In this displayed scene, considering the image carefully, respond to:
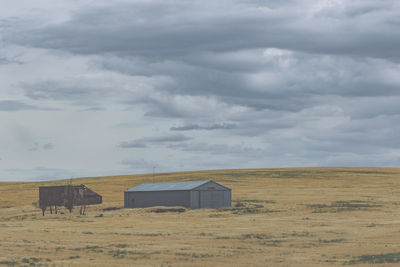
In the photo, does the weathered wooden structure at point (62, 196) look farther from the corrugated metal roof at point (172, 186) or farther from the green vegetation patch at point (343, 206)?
the green vegetation patch at point (343, 206)

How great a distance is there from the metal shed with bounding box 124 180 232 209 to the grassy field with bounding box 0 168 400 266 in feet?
9.85

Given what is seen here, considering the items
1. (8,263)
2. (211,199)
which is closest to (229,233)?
(8,263)

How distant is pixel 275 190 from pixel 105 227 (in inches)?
2176

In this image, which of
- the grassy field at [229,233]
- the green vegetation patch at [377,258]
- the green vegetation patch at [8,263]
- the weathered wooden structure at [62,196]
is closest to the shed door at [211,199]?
the grassy field at [229,233]

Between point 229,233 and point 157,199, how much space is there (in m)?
36.1

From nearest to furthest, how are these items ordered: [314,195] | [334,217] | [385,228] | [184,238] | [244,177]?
[184,238] < [385,228] < [334,217] < [314,195] < [244,177]

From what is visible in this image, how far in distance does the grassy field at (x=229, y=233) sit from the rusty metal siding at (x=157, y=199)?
3188mm

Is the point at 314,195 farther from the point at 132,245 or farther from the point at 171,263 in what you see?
the point at 171,263

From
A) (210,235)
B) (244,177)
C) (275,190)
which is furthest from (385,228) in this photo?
(244,177)

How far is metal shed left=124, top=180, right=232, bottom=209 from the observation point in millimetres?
89125

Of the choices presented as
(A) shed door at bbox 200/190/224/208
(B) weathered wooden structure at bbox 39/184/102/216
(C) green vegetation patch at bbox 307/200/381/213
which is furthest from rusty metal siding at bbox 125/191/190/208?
(C) green vegetation patch at bbox 307/200/381/213

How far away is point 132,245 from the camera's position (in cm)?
4775

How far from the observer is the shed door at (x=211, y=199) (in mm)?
90500

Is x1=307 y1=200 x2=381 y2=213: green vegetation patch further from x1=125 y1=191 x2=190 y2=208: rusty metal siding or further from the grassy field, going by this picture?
x1=125 y1=191 x2=190 y2=208: rusty metal siding
